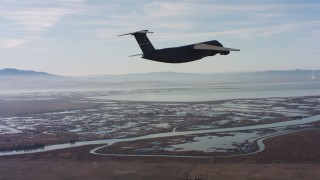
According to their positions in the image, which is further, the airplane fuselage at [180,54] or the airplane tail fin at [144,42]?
the airplane tail fin at [144,42]

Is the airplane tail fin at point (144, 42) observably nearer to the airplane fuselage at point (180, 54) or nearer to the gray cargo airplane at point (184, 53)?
the gray cargo airplane at point (184, 53)

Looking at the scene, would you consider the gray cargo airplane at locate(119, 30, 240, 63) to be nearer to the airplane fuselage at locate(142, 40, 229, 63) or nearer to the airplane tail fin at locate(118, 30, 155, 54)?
the airplane fuselage at locate(142, 40, 229, 63)

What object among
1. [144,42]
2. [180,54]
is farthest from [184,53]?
[144,42]

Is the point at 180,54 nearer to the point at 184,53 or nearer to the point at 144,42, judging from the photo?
the point at 184,53

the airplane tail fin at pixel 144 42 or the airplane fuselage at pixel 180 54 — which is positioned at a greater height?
the airplane tail fin at pixel 144 42

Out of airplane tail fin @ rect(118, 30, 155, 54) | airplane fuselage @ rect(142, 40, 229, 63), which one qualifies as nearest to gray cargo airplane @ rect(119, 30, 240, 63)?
airplane fuselage @ rect(142, 40, 229, 63)

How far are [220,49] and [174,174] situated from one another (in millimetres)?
41391

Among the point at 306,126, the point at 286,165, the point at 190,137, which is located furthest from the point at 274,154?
the point at 306,126

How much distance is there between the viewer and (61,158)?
7575 cm

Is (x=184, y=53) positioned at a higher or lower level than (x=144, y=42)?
lower

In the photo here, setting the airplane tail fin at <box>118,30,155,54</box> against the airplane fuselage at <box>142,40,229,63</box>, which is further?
the airplane tail fin at <box>118,30,155,54</box>

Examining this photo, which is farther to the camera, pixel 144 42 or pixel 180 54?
pixel 144 42

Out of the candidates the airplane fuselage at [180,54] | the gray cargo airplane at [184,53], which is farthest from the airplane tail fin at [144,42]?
the airplane fuselage at [180,54]

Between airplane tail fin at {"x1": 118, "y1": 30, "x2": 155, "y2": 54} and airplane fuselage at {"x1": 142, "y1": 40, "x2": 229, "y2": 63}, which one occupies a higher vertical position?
airplane tail fin at {"x1": 118, "y1": 30, "x2": 155, "y2": 54}
